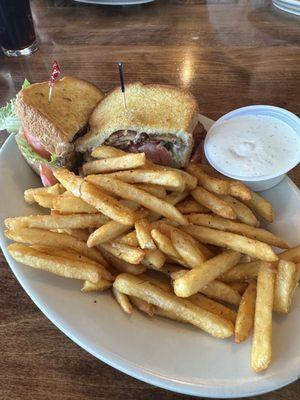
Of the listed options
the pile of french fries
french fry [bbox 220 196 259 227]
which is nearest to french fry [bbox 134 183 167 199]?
the pile of french fries

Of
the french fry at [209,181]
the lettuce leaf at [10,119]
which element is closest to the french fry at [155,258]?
the french fry at [209,181]

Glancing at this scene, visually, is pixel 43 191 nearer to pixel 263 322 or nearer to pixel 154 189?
pixel 154 189

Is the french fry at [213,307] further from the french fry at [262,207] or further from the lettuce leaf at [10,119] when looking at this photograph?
the lettuce leaf at [10,119]

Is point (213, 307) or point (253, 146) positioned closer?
point (213, 307)

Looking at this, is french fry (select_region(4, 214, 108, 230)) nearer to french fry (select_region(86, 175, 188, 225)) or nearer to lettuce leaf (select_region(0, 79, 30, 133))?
french fry (select_region(86, 175, 188, 225))

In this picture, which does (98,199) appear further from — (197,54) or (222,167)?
(197,54)

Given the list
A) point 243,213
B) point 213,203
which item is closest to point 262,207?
point 243,213
